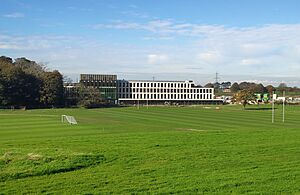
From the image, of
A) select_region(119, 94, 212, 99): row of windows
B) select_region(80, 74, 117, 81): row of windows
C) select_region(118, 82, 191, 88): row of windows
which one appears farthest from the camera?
select_region(119, 94, 212, 99): row of windows

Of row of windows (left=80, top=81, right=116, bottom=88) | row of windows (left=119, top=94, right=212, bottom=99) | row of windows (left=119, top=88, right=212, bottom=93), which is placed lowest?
row of windows (left=119, top=94, right=212, bottom=99)

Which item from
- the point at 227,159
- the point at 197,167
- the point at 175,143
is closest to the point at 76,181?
the point at 197,167

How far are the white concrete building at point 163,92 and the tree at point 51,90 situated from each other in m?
48.3

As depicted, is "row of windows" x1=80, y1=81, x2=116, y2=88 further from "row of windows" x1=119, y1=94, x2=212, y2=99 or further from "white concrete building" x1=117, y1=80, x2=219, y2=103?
"row of windows" x1=119, y1=94, x2=212, y2=99

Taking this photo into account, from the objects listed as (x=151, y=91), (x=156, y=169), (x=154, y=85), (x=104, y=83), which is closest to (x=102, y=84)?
(x=104, y=83)

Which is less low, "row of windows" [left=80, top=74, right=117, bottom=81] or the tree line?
"row of windows" [left=80, top=74, right=117, bottom=81]

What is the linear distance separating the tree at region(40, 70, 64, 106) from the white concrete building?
4828cm

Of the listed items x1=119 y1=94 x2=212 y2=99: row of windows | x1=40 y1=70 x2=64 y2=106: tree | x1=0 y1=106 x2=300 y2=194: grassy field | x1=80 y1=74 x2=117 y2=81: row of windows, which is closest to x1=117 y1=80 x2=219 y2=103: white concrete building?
x1=119 y1=94 x2=212 y2=99: row of windows

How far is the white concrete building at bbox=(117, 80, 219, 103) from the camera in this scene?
548 ft

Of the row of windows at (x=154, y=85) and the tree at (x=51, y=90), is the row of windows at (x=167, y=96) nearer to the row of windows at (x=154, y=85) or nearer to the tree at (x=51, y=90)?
the row of windows at (x=154, y=85)

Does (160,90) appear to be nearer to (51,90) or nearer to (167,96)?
(167,96)

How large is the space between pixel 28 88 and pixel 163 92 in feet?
236

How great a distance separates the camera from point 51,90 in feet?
375

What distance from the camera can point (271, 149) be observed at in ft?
51.7
